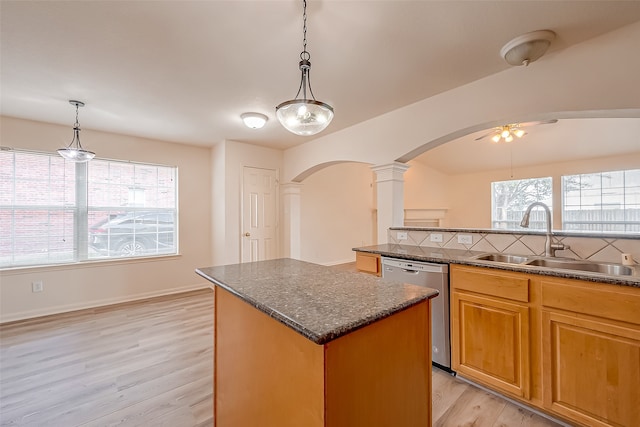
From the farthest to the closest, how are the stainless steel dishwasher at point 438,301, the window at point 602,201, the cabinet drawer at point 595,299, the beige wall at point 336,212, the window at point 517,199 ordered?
the window at point 517,199 → the beige wall at point 336,212 → the window at point 602,201 → the stainless steel dishwasher at point 438,301 → the cabinet drawer at point 595,299

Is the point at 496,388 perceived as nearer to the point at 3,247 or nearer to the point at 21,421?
the point at 21,421

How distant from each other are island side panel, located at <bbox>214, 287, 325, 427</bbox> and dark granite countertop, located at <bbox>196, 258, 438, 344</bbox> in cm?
9

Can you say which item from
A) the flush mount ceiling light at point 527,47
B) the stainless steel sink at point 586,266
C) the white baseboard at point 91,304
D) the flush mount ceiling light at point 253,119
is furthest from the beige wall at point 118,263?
the stainless steel sink at point 586,266

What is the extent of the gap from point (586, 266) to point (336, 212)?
15.5ft

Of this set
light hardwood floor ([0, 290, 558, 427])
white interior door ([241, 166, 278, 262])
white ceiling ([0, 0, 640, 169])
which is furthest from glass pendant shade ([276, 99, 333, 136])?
white interior door ([241, 166, 278, 262])

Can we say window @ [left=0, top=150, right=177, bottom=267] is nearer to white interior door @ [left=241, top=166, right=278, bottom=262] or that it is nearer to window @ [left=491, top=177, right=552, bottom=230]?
white interior door @ [left=241, top=166, right=278, bottom=262]

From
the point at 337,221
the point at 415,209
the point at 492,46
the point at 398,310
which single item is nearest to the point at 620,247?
the point at 492,46

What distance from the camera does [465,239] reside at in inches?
96.3

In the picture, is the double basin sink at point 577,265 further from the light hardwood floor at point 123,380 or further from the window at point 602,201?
the window at point 602,201

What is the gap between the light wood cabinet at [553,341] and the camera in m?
1.36

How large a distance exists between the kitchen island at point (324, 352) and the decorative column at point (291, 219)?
10.6ft

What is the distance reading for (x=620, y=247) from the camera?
174 centimetres

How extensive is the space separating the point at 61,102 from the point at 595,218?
28.8 ft

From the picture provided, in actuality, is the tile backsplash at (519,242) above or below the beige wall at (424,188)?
below
